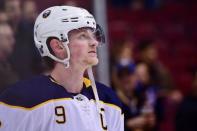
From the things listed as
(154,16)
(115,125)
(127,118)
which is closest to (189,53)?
(154,16)

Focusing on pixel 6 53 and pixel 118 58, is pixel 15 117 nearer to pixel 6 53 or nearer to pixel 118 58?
pixel 6 53

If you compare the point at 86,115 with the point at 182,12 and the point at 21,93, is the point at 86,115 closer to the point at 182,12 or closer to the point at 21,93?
the point at 21,93

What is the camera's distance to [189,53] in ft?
32.6

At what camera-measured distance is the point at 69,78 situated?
11.1 feet

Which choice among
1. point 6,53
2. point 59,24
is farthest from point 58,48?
point 6,53

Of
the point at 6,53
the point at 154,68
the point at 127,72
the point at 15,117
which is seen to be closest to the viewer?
the point at 15,117

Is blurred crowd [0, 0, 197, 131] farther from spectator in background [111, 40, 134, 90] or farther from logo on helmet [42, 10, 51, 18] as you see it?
logo on helmet [42, 10, 51, 18]

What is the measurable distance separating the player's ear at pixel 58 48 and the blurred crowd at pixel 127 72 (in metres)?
1.00

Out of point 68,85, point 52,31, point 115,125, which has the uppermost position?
point 52,31

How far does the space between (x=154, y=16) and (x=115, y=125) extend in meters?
6.85

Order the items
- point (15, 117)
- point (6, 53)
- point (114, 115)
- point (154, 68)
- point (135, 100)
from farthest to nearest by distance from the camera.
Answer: point (154, 68), point (135, 100), point (6, 53), point (114, 115), point (15, 117)

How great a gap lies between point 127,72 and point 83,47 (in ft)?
8.97

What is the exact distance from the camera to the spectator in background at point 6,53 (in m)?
4.52

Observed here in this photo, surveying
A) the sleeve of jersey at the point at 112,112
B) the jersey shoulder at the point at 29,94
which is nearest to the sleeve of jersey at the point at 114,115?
the sleeve of jersey at the point at 112,112
